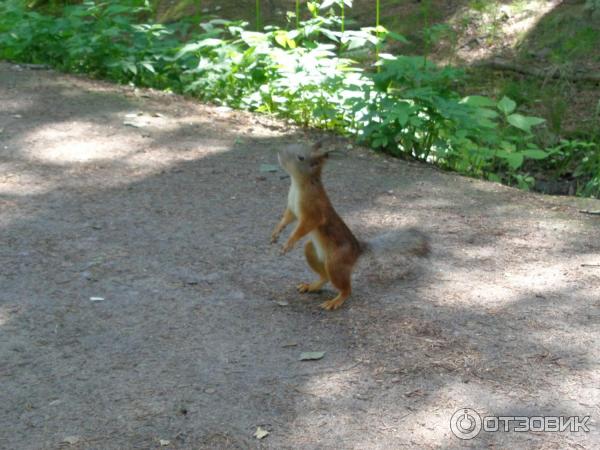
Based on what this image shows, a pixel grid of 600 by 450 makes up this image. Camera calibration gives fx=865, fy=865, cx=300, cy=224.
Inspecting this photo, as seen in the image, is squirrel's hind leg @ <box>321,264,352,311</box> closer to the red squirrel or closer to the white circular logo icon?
the red squirrel

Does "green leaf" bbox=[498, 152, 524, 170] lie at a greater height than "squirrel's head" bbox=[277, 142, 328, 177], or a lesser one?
lesser

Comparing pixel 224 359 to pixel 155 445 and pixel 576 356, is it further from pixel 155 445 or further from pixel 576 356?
pixel 576 356

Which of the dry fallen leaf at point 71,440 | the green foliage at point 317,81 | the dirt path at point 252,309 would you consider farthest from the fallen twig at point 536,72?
the dry fallen leaf at point 71,440

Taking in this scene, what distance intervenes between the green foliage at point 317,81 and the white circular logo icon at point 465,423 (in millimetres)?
3868

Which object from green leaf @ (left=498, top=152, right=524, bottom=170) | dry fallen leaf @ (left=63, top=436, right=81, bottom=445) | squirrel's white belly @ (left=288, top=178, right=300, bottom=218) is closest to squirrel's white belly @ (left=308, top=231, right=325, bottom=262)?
squirrel's white belly @ (left=288, top=178, right=300, bottom=218)

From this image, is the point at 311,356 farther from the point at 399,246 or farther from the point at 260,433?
the point at 399,246

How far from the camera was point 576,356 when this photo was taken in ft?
14.8

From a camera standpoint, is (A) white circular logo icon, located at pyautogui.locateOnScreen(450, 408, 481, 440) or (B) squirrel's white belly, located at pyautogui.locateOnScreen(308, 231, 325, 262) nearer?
(A) white circular logo icon, located at pyautogui.locateOnScreen(450, 408, 481, 440)

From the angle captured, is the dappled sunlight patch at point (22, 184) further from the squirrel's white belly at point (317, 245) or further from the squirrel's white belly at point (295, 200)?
the squirrel's white belly at point (317, 245)

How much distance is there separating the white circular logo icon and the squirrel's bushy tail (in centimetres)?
134

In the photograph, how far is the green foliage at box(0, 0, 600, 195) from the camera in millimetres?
7805

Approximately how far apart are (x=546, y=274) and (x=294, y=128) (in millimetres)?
3567

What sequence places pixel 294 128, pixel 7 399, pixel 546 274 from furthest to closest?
pixel 294 128 → pixel 546 274 → pixel 7 399

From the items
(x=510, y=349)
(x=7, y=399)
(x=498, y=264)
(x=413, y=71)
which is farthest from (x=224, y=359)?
(x=413, y=71)
